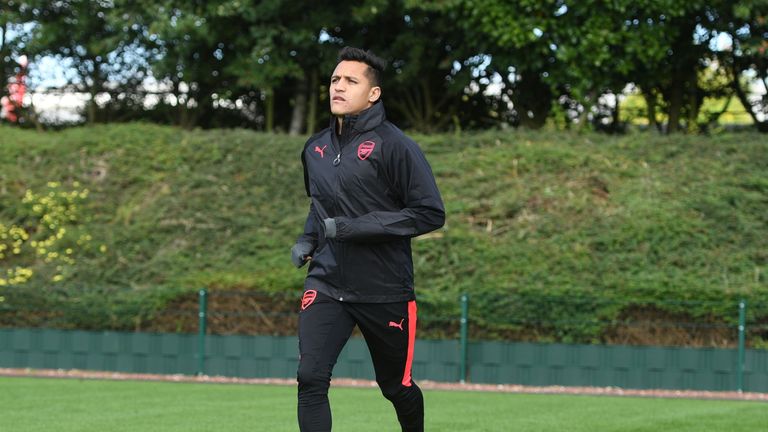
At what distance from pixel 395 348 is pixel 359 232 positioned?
64 centimetres

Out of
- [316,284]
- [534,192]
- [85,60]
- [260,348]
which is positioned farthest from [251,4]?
[316,284]

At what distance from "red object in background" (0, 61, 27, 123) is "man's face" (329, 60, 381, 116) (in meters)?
20.8

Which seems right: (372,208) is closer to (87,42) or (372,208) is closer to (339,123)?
(339,123)

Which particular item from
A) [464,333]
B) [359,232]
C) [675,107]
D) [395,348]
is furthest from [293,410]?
[675,107]

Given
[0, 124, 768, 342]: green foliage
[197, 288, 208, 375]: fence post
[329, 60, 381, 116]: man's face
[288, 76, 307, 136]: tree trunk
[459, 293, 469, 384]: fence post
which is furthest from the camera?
[288, 76, 307, 136]: tree trunk

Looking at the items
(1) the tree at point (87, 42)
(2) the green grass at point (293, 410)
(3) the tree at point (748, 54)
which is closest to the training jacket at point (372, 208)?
(2) the green grass at point (293, 410)

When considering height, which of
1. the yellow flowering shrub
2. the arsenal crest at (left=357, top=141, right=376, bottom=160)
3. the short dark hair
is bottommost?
the yellow flowering shrub

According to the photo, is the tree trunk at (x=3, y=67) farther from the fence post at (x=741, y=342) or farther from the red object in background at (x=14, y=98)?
the fence post at (x=741, y=342)

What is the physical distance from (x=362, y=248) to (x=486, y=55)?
17.7 meters

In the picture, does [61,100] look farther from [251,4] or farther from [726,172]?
[726,172]

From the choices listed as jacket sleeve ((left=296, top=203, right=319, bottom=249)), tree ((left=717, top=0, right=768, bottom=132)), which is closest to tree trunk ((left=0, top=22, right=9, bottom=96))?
tree ((left=717, top=0, right=768, bottom=132))

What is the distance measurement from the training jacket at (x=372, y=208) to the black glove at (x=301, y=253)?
0.18 feet

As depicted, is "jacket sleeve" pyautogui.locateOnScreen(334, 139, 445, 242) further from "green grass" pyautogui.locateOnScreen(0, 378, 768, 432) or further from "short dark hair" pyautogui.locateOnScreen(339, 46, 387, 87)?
"green grass" pyautogui.locateOnScreen(0, 378, 768, 432)

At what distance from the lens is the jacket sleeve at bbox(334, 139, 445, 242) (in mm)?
5285
